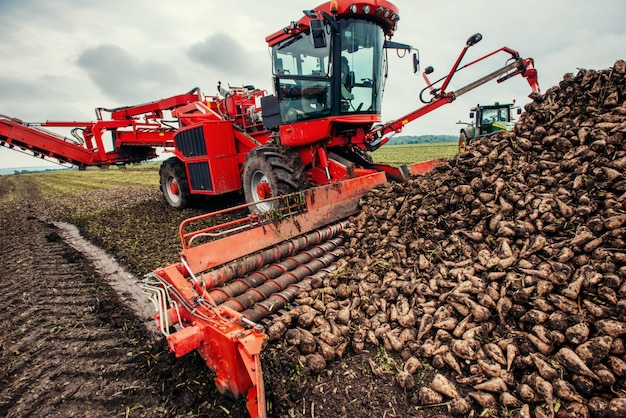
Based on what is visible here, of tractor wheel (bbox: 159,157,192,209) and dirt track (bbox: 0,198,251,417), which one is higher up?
tractor wheel (bbox: 159,157,192,209)

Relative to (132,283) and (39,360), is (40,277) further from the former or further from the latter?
(39,360)

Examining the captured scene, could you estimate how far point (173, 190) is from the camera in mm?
8734

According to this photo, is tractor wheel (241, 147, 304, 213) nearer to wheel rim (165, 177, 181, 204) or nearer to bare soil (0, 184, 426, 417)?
bare soil (0, 184, 426, 417)

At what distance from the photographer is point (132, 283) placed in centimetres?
483

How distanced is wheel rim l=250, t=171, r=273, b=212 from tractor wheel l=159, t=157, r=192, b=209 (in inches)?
113

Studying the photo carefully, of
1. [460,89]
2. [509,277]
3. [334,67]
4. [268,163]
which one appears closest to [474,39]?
[460,89]

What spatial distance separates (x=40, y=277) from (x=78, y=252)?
1.24 meters

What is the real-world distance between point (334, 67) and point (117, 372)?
4.89 metres

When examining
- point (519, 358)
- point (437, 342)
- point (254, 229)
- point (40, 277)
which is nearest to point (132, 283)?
point (40, 277)

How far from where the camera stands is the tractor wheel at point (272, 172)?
18.0 ft

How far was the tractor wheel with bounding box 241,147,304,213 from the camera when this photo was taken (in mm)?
5473

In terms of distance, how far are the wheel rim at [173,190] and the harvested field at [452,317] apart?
4603mm

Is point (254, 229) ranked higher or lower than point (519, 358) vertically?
higher

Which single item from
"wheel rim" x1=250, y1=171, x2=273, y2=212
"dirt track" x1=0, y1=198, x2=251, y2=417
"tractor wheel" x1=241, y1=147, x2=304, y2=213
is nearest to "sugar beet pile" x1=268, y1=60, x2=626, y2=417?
"dirt track" x1=0, y1=198, x2=251, y2=417
